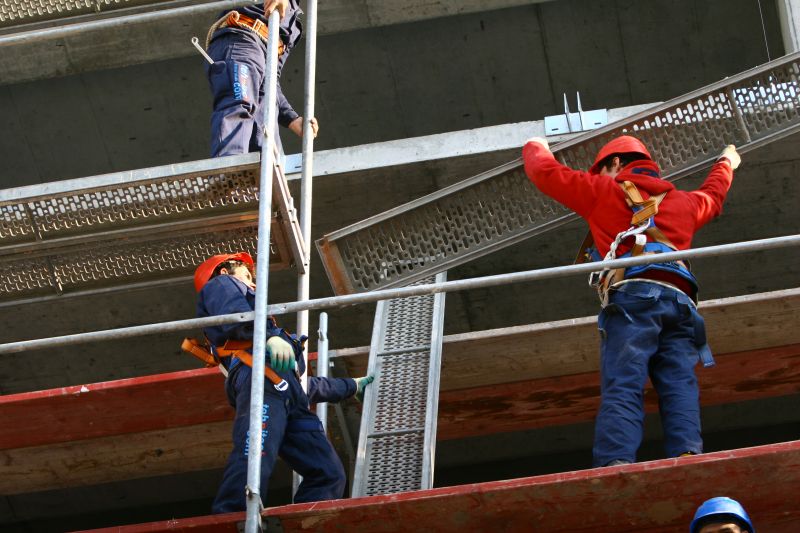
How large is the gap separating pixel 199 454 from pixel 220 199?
1.92 meters

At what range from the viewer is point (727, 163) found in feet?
26.5

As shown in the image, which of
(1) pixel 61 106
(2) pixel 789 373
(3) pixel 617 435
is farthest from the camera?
(1) pixel 61 106

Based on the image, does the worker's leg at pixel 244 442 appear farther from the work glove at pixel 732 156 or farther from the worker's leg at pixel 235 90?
the work glove at pixel 732 156

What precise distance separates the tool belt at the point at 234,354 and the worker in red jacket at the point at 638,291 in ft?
5.19

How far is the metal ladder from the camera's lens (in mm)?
7492

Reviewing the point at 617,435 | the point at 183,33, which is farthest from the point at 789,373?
the point at 183,33

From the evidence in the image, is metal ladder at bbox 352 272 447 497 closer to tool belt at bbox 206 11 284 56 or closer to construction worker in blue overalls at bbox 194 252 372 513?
construction worker in blue overalls at bbox 194 252 372 513

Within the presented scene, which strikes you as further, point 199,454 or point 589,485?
point 199,454

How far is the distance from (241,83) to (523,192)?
1.92 m

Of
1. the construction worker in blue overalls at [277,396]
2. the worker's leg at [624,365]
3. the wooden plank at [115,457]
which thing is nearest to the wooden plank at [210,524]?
the construction worker in blue overalls at [277,396]

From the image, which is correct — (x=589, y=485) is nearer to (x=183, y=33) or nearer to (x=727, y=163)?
(x=727, y=163)

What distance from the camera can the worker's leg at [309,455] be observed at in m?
7.19

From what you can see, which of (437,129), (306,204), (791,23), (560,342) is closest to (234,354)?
(306,204)

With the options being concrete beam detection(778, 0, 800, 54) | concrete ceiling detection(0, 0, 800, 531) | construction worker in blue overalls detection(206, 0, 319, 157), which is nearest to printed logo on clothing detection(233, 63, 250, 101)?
construction worker in blue overalls detection(206, 0, 319, 157)
